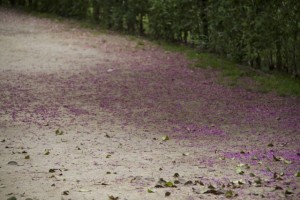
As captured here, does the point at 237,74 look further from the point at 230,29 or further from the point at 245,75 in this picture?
the point at 230,29

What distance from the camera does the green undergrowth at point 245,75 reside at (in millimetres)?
11023

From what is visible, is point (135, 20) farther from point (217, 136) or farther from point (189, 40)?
point (217, 136)

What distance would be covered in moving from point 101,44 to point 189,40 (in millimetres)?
2535

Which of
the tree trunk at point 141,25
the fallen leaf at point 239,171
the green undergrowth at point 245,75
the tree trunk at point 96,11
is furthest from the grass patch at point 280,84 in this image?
the tree trunk at point 96,11

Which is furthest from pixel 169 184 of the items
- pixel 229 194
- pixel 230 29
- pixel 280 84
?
pixel 230 29

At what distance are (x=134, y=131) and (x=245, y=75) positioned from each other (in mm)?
4407

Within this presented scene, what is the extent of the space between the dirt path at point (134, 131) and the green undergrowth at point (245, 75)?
34 centimetres

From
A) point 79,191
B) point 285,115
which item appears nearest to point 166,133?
point 285,115

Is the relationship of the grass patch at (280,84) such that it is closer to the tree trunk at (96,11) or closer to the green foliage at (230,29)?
the green foliage at (230,29)

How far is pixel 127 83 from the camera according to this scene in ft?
38.2

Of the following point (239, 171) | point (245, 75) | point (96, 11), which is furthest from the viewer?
point (96, 11)

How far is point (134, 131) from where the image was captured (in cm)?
855

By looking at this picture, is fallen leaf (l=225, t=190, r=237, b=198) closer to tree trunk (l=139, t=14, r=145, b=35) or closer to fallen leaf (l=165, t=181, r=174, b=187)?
fallen leaf (l=165, t=181, r=174, b=187)

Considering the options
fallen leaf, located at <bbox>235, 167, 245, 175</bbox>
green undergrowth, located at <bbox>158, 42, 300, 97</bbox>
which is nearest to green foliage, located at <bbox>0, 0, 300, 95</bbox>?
green undergrowth, located at <bbox>158, 42, 300, 97</bbox>
